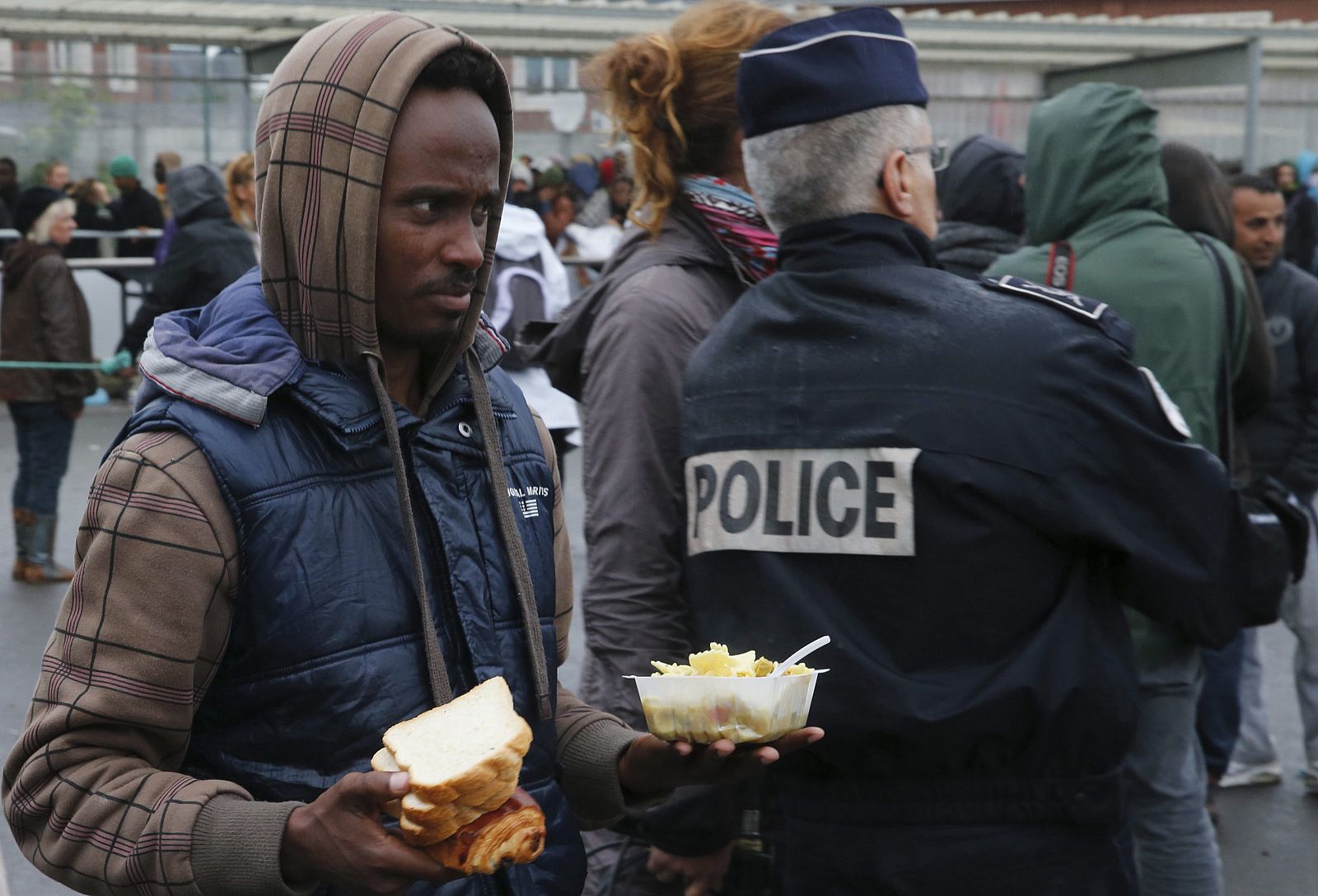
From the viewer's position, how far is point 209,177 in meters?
7.87

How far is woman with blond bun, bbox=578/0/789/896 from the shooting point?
280 centimetres

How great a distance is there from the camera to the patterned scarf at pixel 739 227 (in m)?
3.00

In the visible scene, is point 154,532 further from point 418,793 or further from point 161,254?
point 161,254

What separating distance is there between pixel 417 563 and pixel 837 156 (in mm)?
1134

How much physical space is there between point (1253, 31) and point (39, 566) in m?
10.3

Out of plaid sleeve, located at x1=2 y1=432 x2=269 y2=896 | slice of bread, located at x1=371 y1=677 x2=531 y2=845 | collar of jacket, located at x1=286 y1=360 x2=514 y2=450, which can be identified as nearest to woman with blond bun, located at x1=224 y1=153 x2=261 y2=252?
collar of jacket, located at x1=286 y1=360 x2=514 y2=450

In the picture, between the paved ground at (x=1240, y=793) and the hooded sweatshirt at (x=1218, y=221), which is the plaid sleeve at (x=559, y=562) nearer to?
the paved ground at (x=1240, y=793)

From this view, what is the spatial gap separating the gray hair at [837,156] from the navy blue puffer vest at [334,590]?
0.92 m

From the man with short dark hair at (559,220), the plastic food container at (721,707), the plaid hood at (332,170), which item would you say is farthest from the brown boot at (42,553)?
the man with short dark hair at (559,220)

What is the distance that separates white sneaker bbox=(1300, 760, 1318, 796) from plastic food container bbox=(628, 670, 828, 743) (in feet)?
13.7

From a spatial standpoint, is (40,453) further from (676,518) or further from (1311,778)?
(1311,778)

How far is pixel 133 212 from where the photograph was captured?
46.0ft

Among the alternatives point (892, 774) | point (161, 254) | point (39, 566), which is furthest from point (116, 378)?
point (892, 774)

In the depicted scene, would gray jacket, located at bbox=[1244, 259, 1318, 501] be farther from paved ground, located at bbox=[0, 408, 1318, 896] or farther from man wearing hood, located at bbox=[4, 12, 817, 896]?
man wearing hood, located at bbox=[4, 12, 817, 896]
